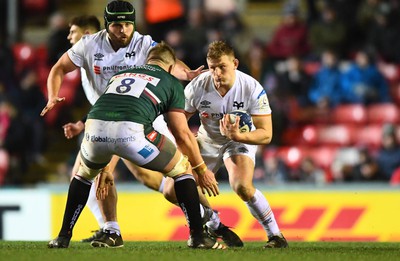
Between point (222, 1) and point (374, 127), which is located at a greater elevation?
point (222, 1)

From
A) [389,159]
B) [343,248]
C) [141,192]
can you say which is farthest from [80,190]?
[389,159]

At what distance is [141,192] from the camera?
574 inches

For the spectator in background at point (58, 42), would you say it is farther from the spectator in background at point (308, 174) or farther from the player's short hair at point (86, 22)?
the player's short hair at point (86, 22)

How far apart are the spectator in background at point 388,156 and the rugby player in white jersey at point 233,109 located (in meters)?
5.38

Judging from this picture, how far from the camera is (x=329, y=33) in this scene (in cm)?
1828

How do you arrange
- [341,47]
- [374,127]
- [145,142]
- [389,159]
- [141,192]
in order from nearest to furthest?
[145,142] → [141,192] → [389,159] → [374,127] → [341,47]

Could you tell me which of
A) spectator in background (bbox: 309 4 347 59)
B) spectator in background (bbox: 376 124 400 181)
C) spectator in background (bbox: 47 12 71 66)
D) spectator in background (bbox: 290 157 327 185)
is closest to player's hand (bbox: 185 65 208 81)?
spectator in background (bbox: 290 157 327 185)

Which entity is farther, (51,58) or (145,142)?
(51,58)

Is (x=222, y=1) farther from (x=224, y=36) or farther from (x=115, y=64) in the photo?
(x=115, y=64)

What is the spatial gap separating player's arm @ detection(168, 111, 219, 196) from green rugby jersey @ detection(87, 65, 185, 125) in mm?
101

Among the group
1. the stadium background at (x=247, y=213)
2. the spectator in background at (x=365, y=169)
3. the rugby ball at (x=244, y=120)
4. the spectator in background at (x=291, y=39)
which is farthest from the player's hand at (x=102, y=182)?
the spectator in background at (x=291, y=39)

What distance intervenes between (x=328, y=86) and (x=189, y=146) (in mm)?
8432

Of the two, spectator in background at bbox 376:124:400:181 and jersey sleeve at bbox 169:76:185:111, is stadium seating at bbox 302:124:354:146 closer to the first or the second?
spectator in background at bbox 376:124:400:181

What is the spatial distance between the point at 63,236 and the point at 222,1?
1080cm
